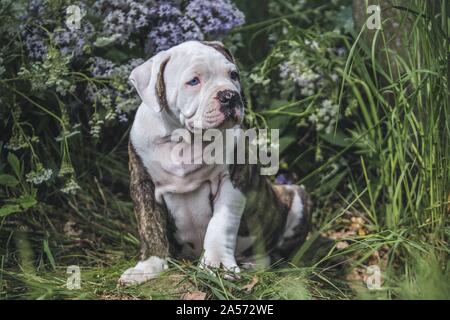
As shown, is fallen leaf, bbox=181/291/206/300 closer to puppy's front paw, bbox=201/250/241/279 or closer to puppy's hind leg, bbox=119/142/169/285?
puppy's front paw, bbox=201/250/241/279

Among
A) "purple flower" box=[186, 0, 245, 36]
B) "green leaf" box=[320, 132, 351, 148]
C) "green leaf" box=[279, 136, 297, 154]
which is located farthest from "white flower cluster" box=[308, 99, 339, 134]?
"purple flower" box=[186, 0, 245, 36]

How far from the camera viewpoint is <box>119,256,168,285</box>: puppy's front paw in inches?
143

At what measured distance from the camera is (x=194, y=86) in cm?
355

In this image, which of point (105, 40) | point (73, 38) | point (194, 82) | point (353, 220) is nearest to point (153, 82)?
point (194, 82)

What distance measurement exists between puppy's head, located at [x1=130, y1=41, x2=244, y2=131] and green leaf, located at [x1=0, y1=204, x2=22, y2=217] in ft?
2.69

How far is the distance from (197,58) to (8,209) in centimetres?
112

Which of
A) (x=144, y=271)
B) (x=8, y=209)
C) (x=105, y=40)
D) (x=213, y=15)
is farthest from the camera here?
(x=213, y=15)

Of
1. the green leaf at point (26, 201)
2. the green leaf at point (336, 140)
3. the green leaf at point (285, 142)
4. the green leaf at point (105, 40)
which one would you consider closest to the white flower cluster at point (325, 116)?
the green leaf at point (336, 140)

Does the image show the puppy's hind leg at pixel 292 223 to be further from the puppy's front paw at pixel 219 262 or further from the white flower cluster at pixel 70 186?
the white flower cluster at pixel 70 186

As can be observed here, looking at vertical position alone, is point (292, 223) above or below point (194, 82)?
below

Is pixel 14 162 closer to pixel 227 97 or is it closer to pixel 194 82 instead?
pixel 194 82

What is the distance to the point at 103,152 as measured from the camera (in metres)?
4.70

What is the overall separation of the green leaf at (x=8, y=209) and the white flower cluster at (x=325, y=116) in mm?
1603
